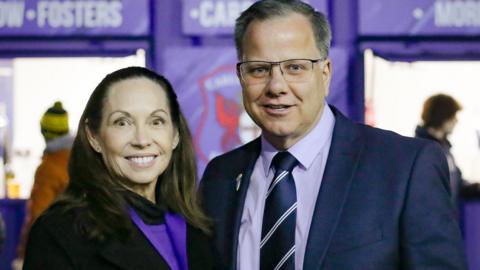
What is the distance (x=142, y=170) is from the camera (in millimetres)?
2877

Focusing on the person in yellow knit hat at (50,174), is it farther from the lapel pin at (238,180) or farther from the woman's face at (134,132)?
the woman's face at (134,132)

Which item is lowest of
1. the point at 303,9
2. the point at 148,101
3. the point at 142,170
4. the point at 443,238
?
the point at 443,238

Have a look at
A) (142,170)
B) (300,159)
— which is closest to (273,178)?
(300,159)

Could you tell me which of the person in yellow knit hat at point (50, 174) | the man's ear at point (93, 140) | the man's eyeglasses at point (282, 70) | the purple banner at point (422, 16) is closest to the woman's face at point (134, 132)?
the man's ear at point (93, 140)

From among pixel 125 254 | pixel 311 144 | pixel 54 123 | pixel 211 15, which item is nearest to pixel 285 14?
pixel 311 144

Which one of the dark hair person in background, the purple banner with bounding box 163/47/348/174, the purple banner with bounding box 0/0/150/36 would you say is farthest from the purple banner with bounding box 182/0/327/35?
the dark hair person in background

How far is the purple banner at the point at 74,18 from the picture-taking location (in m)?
7.12

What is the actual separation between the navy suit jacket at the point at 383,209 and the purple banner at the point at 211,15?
4.23 metres

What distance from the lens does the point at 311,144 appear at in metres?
2.99

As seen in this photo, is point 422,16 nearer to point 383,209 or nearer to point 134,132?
point 383,209

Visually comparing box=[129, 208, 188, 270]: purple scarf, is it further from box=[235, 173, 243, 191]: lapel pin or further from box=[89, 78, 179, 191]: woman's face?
box=[235, 173, 243, 191]: lapel pin

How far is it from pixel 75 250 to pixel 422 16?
4984 mm

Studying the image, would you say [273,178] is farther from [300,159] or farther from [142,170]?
[142,170]

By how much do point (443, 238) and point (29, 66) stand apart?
195 inches
